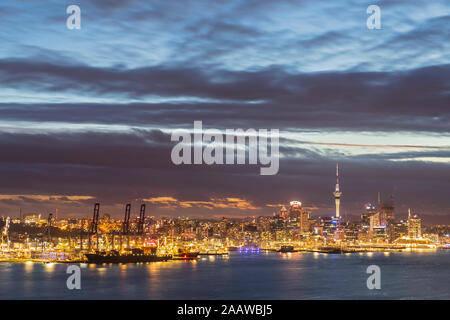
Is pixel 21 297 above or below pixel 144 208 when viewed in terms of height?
below

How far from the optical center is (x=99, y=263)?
136875 mm

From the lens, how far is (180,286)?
8381 centimetres

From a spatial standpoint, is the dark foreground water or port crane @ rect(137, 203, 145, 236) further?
port crane @ rect(137, 203, 145, 236)

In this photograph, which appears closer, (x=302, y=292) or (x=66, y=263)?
(x=302, y=292)

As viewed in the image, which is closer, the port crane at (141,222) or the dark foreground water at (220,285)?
the dark foreground water at (220,285)

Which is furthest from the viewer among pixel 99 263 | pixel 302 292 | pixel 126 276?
pixel 99 263

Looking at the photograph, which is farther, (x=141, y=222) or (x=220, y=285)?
(x=141, y=222)

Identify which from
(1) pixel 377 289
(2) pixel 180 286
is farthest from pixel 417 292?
(2) pixel 180 286
